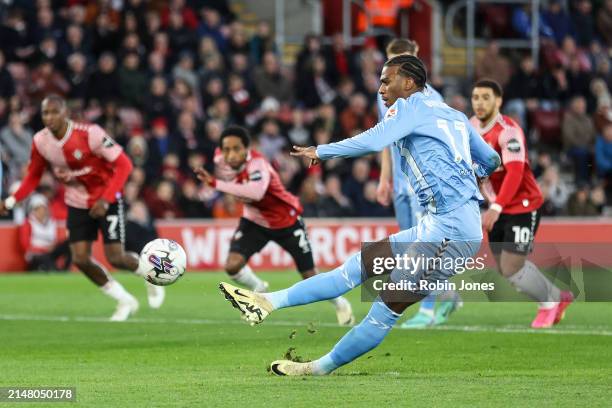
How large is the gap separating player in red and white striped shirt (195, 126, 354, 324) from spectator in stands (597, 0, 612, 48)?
16.7 meters

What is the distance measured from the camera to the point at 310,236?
22.3m

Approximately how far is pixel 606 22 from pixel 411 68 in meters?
20.8

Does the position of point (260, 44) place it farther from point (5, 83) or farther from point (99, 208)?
point (99, 208)

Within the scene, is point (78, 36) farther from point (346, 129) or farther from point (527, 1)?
point (527, 1)

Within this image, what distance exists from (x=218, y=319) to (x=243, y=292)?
5.51 meters

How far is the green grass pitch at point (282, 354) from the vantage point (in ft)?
27.6

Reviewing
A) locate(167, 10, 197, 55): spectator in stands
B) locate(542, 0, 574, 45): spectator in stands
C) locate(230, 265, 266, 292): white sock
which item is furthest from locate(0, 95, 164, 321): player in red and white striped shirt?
locate(542, 0, 574, 45): spectator in stands

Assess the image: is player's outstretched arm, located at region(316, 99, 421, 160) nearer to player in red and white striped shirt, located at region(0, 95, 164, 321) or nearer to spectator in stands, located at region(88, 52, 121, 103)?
player in red and white striped shirt, located at region(0, 95, 164, 321)

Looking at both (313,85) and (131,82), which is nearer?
(131,82)

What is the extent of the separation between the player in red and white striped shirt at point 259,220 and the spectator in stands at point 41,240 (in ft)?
26.1

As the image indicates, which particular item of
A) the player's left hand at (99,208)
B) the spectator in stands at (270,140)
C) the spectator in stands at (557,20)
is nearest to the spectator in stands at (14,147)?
the spectator in stands at (270,140)

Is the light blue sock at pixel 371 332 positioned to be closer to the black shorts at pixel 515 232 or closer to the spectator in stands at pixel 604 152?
the black shorts at pixel 515 232

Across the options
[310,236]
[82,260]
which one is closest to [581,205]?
[310,236]

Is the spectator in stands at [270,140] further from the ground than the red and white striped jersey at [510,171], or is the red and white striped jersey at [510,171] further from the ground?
the red and white striped jersey at [510,171]
